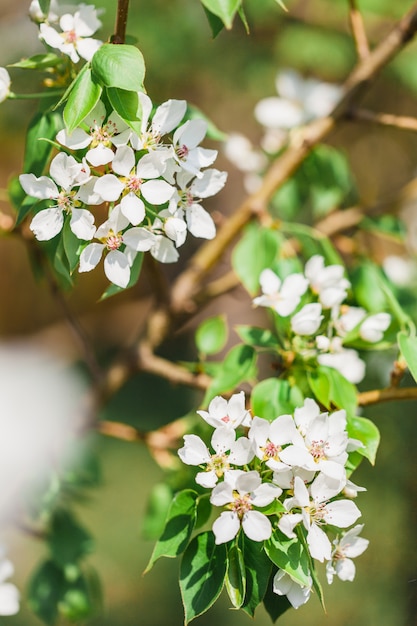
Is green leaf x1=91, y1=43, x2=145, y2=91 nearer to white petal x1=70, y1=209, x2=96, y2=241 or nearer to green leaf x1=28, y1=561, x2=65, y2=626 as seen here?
white petal x1=70, y1=209, x2=96, y2=241

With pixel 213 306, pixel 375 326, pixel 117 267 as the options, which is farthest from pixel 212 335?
pixel 213 306

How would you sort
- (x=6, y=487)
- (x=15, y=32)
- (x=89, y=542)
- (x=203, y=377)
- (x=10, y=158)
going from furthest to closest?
1. (x=10, y=158)
2. (x=15, y=32)
3. (x=6, y=487)
4. (x=89, y=542)
5. (x=203, y=377)

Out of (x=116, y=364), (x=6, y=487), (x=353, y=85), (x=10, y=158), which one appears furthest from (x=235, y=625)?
(x=10, y=158)

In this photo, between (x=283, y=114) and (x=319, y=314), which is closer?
(x=319, y=314)

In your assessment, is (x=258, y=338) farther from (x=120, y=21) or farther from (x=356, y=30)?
(x=356, y=30)

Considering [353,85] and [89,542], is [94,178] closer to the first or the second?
[353,85]

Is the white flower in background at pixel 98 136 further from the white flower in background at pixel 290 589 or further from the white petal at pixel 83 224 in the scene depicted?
the white flower in background at pixel 290 589
